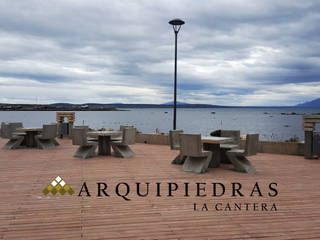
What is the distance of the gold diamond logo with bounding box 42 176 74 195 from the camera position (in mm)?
4688

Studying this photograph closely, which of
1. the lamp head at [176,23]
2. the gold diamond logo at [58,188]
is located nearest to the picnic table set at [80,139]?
the gold diamond logo at [58,188]

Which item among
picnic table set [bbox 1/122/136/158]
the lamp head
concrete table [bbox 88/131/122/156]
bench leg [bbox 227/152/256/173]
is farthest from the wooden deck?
the lamp head

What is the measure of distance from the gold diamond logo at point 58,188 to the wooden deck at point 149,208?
119mm

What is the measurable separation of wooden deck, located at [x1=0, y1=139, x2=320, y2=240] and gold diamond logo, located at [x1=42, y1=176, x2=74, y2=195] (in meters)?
0.12

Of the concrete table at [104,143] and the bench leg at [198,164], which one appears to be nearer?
the bench leg at [198,164]

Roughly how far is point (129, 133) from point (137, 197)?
161 inches

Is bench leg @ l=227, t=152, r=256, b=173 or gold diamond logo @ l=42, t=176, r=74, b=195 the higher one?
bench leg @ l=227, t=152, r=256, b=173

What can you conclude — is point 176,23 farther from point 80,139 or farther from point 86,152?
point 86,152

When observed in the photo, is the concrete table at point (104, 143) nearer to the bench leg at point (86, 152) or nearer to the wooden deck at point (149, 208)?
the bench leg at point (86, 152)

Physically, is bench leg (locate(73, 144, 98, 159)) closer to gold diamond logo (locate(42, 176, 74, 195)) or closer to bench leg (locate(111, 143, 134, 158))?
bench leg (locate(111, 143, 134, 158))

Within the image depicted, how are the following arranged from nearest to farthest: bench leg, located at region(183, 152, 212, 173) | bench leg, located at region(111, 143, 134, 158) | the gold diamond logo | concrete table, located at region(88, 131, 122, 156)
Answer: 1. the gold diamond logo
2. bench leg, located at region(183, 152, 212, 173)
3. bench leg, located at region(111, 143, 134, 158)
4. concrete table, located at region(88, 131, 122, 156)

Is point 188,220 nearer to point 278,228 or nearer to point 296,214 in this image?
point 278,228

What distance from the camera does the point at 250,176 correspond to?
6.04 m

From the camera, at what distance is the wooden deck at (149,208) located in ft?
10.4
